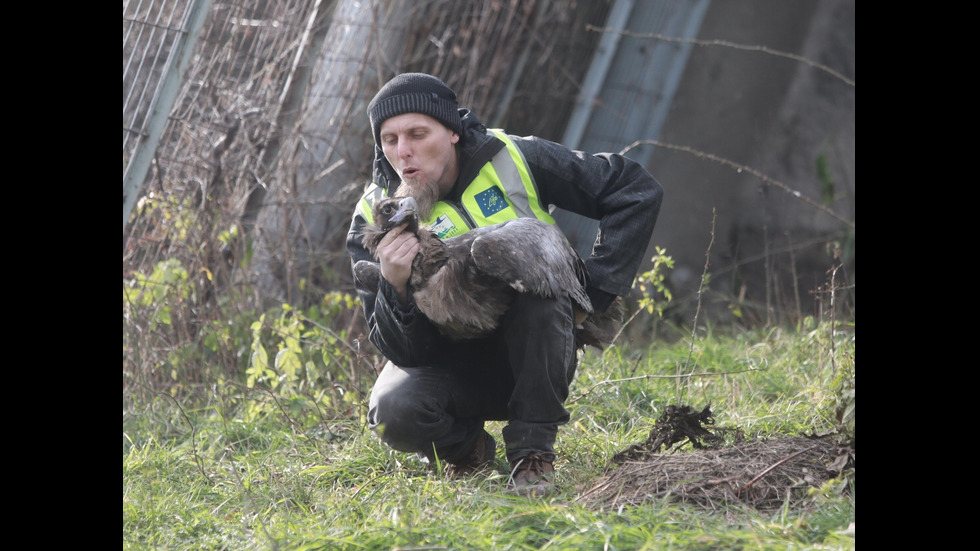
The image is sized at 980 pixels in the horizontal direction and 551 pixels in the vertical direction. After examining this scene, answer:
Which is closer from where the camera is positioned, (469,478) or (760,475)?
(760,475)

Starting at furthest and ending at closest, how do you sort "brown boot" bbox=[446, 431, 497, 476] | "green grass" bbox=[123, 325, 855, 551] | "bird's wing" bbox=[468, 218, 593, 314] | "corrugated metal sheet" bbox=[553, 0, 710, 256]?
"corrugated metal sheet" bbox=[553, 0, 710, 256] → "brown boot" bbox=[446, 431, 497, 476] → "bird's wing" bbox=[468, 218, 593, 314] → "green grass" bbox=[123, 325, 855, 551]

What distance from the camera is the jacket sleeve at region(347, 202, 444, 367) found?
11.1 feet

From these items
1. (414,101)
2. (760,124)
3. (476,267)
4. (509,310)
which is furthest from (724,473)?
(760,124)

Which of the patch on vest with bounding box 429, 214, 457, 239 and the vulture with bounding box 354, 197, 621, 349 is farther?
the patch on vest with bounding box 429, 214, 457, 239

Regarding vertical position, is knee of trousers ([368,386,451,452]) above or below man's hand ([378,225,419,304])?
below

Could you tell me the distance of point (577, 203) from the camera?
3.69 metres

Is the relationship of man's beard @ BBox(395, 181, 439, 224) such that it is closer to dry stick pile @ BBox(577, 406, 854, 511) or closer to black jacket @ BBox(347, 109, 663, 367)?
black jacket @ BBox(347, 109, 663, 367)

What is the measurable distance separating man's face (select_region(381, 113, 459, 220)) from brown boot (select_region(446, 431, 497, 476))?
900 mm

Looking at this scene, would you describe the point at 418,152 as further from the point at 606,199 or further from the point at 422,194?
the point at 606,199

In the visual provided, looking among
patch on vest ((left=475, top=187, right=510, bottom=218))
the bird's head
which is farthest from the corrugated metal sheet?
the bird's head

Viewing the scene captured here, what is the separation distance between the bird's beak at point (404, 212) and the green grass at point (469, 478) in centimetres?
90

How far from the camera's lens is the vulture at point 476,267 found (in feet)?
10.6

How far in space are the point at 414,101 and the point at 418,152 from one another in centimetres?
18

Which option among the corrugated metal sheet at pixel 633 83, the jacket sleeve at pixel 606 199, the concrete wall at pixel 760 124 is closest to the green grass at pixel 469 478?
the jacket sleeve at pixel 606 199
